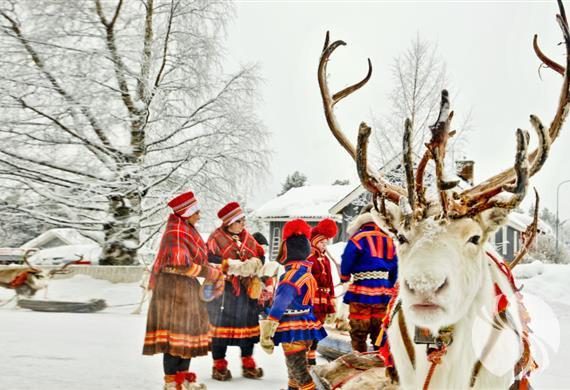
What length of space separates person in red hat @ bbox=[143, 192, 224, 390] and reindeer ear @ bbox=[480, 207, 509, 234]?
9.71 feet

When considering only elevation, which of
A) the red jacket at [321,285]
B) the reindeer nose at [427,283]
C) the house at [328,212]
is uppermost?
the house at [328,212]

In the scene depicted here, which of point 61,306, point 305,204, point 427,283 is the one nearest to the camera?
point 427,283

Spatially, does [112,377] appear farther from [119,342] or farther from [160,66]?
[160,66]

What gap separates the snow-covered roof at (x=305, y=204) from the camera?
27.3m

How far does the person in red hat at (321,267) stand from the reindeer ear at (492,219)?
3556mm

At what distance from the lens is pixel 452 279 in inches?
81.3

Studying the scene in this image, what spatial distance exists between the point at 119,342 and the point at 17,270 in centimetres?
687

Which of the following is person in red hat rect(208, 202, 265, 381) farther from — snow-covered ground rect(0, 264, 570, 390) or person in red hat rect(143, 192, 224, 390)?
person in red hat rect(143, 192, 224, 390)

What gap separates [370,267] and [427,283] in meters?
3.45

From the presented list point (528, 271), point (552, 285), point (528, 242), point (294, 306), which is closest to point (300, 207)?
point (528, 271)

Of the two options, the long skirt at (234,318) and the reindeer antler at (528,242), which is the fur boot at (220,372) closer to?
the long skirt at (234,318)

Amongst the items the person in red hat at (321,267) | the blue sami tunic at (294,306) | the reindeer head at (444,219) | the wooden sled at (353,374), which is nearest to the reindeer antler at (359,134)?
the reindeer head at (444,219)

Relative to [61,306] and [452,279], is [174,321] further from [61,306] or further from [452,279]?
[61,306]

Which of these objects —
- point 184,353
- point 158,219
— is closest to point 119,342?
point 184,353
